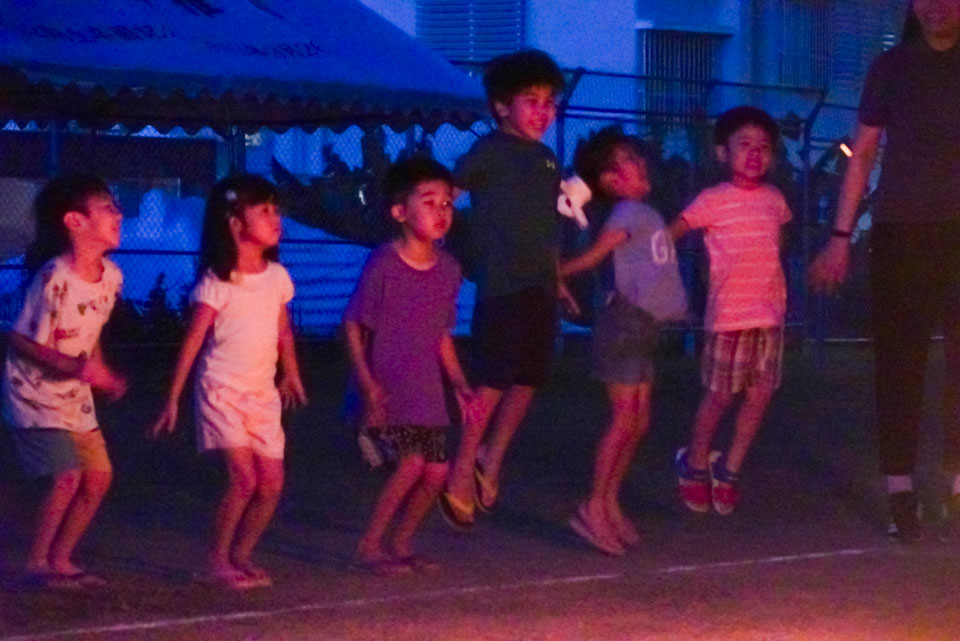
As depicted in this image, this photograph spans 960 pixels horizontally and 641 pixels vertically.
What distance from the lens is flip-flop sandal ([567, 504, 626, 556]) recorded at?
22.5ft

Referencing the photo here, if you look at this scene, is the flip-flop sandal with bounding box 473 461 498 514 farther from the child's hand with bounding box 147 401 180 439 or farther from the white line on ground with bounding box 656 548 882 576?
the child's hand with bounding box 147 401 180 439

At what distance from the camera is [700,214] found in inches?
297

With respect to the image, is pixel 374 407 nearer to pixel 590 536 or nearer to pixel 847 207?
pixel 590 536

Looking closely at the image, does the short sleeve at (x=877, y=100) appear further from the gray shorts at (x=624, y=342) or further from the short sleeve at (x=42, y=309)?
the short sleeve at (x=42, y=309)

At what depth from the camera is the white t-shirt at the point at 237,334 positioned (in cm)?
610

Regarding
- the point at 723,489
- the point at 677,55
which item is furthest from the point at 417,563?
the point at 677,55

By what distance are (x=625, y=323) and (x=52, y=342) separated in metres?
2.20

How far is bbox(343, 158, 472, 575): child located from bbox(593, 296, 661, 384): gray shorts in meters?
0.75

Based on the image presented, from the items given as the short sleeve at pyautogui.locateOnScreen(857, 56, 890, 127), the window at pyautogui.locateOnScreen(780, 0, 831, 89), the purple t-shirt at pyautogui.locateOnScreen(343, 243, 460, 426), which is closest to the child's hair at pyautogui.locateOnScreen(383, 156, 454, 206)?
the purple t-shirt at pyautogui.locateOnScreen(343, 243, 460, 426)

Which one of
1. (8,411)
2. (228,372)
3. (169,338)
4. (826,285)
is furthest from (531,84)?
(169,338)

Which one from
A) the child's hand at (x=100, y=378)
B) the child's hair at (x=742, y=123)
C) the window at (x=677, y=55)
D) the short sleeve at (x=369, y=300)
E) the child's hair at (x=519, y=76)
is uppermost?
the window at (x=677, y=55)

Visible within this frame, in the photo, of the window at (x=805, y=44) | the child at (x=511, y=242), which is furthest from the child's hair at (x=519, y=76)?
the window at (x=805, y=44)

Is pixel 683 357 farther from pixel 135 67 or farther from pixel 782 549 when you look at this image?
pixel 782 549

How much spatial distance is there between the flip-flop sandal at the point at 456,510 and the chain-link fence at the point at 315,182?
305 inches
